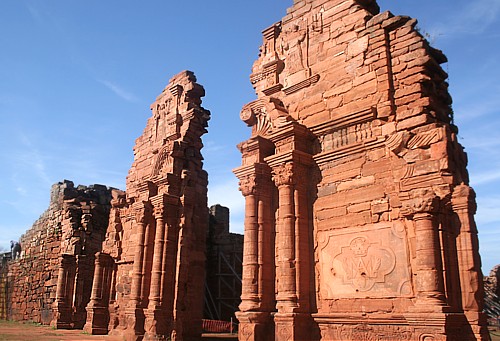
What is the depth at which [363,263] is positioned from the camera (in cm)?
825

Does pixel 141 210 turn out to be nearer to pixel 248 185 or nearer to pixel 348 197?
pixel 248 185

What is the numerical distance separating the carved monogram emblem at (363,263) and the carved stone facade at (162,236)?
6.67 m

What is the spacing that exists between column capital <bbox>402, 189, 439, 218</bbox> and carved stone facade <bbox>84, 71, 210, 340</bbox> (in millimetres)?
8333

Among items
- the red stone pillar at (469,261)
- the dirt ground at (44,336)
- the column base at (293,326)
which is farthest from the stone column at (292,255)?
the dirt ground at (44,336)

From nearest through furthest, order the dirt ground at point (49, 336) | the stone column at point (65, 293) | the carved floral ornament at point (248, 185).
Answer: the carved floral ornament at point (248, 185) < the dirt ground at point (49, 336) < the stone column at point (65, 293)

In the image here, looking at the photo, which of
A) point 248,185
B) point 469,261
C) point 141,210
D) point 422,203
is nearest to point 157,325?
point 141,210

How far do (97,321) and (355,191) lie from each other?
12253 mm

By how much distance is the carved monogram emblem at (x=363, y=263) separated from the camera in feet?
26.0

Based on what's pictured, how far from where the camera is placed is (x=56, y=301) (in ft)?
73.3

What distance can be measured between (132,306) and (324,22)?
9773mm

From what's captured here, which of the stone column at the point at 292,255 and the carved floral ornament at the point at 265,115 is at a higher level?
the carved floral ornament at the point at 265,115

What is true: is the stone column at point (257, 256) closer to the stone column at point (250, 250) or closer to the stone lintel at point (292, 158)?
the stone column at point (250, 250)

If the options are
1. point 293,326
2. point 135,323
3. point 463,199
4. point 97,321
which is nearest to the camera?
point 463,199

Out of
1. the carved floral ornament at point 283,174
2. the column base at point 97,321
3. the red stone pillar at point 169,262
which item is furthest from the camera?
the column base at point 97,321
